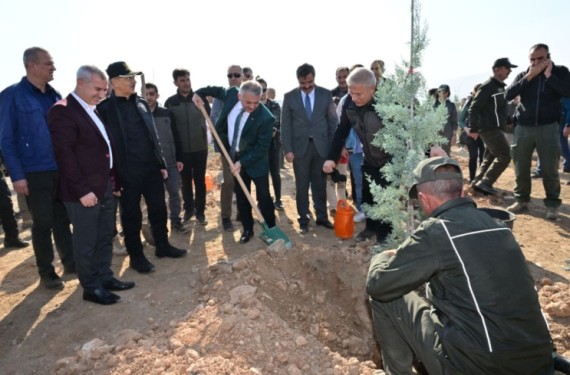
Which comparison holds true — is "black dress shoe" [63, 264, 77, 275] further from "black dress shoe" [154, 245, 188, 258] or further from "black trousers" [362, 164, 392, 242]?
"black trousers" [362, 164, 392, 242]

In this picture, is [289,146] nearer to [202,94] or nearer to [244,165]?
[244,165]

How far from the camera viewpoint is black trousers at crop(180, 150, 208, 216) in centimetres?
623

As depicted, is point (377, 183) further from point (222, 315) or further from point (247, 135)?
point (222, 315)

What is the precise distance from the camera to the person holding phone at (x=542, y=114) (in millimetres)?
5582

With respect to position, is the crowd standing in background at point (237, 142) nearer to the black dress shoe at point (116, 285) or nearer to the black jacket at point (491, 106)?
the black jacket at point (491, 106)

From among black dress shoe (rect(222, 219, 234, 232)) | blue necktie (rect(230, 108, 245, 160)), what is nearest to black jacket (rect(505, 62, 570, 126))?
blue necktie (rect(230, 108, 245, 160))

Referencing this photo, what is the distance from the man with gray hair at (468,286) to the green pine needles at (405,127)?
163 cm

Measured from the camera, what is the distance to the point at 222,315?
129 inches

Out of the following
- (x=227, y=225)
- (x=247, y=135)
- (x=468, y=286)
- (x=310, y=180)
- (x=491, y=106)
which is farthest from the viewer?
(x=491, y=106)

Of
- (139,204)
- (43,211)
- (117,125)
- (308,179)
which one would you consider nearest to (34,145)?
(43,211)

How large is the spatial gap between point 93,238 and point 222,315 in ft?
5.20

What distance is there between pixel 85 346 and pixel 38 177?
6.74 ft

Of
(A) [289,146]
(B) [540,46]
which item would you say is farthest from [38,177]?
(B) [540,46]

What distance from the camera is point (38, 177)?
165 inches
